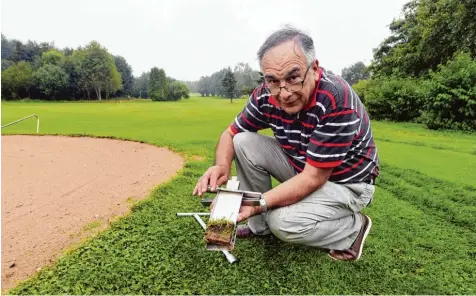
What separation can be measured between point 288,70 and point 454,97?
1423cm

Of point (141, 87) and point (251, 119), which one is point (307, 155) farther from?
point (141, 87)

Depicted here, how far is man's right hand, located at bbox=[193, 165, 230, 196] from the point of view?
2.63 metres

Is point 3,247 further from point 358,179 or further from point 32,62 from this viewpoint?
point 32,62

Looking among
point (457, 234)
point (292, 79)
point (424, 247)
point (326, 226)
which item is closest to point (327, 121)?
point (292, 79)

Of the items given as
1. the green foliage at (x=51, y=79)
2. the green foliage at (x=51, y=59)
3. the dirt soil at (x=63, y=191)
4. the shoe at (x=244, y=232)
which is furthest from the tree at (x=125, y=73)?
the shoe at (x=244, y=232)

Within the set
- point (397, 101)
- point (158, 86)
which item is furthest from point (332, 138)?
point (158, 86)

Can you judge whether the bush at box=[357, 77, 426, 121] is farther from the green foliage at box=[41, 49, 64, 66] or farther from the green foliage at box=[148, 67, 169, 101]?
the green foliage at box=[41, 49, 64, 66]

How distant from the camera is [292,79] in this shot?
2355 mm

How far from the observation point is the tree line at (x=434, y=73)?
13789 millimetres

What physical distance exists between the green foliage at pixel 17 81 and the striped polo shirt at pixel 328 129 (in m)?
64.7

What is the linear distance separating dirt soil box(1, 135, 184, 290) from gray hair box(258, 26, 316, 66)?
2.28 m

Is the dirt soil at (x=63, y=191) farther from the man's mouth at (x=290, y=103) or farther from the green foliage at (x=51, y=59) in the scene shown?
the green foliage at (x=51, y=59)

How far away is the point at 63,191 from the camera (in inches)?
191

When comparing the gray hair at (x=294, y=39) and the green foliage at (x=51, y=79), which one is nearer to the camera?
the gray hair at (x=294, y=39)
